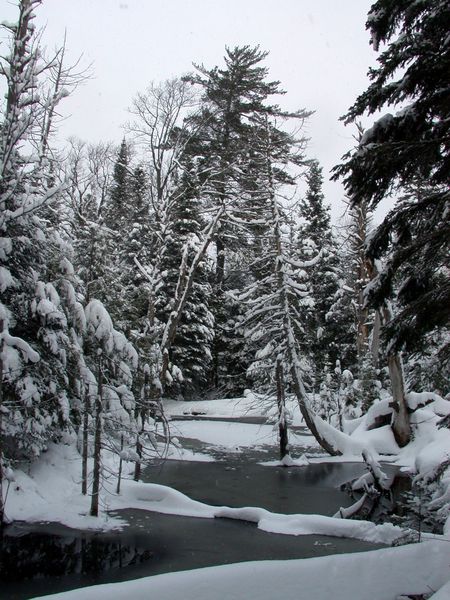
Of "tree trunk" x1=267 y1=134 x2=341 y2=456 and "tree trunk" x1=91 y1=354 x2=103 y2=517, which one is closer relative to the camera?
"tree trunk" x1=91 y1=354 x2=103 y2=517

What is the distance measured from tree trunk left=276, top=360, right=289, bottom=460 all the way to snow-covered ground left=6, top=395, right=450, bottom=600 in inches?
38.9

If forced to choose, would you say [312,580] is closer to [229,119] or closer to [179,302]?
[179,302]

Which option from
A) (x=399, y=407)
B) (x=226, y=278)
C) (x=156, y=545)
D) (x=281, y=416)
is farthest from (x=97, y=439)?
(x=226, y=278)

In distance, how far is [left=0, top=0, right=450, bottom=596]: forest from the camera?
6324mm

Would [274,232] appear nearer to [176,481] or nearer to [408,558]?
[176,481]

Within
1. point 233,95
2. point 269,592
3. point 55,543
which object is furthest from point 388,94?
point 233,95

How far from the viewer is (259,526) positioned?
1187cm

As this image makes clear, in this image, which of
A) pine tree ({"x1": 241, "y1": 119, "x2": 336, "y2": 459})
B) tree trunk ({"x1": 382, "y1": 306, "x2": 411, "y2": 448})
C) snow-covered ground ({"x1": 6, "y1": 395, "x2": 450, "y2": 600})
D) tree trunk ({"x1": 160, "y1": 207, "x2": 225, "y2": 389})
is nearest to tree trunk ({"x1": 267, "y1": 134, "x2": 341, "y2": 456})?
pine tree ({"x1": 241, "y1": 119, "x2": 336, "y2": 459})

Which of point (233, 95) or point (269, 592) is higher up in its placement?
point (233, 95)

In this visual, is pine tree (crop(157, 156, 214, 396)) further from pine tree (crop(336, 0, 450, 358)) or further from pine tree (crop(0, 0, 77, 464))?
pine tree (crop(336, 0, 450, 358))

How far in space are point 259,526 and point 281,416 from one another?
935cm

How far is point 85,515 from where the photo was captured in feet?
38.8

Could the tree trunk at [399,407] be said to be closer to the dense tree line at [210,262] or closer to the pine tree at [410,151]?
the dense tree line at [210,262]

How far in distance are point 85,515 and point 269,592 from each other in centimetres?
718
